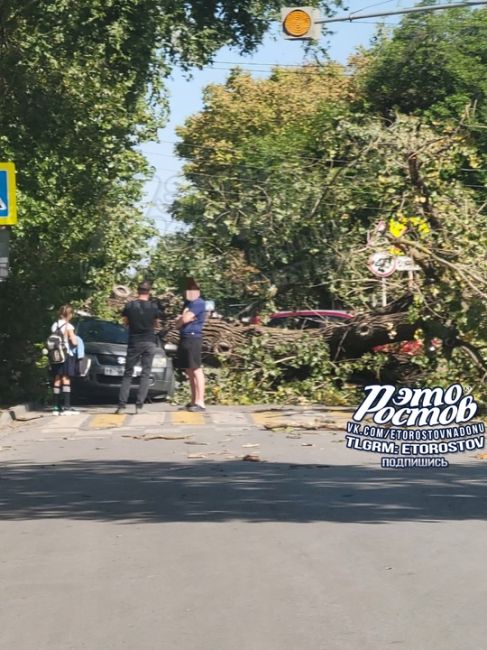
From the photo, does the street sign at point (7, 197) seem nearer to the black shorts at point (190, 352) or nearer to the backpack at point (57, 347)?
the backpack at point (57, 347)

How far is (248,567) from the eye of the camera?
7996 mm

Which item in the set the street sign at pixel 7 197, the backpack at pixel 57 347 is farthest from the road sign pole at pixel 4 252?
the backpack at pixel 57 347

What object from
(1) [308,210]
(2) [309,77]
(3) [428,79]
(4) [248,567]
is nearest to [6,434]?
(1) [308,210]

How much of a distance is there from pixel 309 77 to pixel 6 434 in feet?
145

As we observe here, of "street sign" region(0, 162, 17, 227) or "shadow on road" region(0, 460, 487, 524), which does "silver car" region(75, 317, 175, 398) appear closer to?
"street sign" region(0, 162, 17, 227)

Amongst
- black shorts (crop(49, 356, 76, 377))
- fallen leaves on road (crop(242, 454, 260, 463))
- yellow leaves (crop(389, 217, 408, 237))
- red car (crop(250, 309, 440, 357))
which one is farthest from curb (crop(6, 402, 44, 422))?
fallen leaves on road (crop(242, 454, 260, 463))

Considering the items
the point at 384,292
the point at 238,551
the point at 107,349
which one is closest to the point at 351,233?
the point at 384,292

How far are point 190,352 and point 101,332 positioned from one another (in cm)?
526

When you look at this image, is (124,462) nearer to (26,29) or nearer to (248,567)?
(248,567)

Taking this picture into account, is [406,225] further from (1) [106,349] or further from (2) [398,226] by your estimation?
(1) [106,349]

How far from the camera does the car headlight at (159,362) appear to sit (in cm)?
2241

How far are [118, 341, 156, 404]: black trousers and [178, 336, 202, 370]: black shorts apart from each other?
416mm

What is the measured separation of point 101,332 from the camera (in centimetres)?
2406

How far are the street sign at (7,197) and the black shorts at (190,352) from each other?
3032mm
